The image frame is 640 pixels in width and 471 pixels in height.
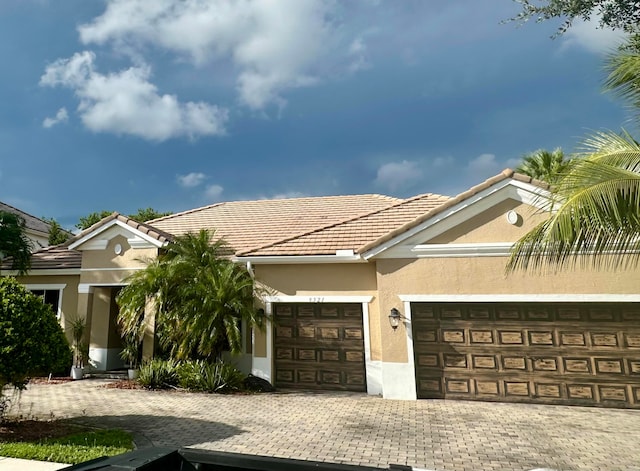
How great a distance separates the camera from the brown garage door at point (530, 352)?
1015 centimetres

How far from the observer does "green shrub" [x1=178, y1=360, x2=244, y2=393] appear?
12.1 m

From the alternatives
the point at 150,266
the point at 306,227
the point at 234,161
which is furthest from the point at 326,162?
the point at 150,266

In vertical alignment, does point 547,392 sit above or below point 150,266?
below

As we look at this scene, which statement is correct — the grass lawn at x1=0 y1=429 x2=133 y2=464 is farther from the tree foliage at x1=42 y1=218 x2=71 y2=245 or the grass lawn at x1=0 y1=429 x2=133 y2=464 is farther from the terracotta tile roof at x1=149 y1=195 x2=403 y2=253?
the tree foliage at x1=42 y1=218 x2=71 y2=245

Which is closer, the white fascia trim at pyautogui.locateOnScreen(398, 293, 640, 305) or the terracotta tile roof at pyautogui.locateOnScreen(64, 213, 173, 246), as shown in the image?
the white fascia trim at pyautogui.locateOnScreen(398, 293, 640, 305)

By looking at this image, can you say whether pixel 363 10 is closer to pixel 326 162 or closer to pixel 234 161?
pixel 326 162


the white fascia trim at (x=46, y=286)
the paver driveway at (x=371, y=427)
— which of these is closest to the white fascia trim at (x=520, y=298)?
the paver driveway at (x=371, y=427)

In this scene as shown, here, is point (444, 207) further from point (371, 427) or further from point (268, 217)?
point (268, 217)

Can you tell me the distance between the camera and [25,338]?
752cm

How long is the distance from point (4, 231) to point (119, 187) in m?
21.5

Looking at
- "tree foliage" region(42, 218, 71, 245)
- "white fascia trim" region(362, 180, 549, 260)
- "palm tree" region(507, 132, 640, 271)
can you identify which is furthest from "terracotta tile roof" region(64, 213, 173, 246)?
"palm tree" region(507, 132, 640, 271)

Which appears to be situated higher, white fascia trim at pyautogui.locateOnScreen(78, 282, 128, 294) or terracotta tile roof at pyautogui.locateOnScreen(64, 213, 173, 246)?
terracotta tile roof at pyautogui.locateOnScreen(64, 213, 173, 246)

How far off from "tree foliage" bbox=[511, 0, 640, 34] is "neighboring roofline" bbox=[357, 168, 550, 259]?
12.6 feet

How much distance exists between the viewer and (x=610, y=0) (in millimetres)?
9688
